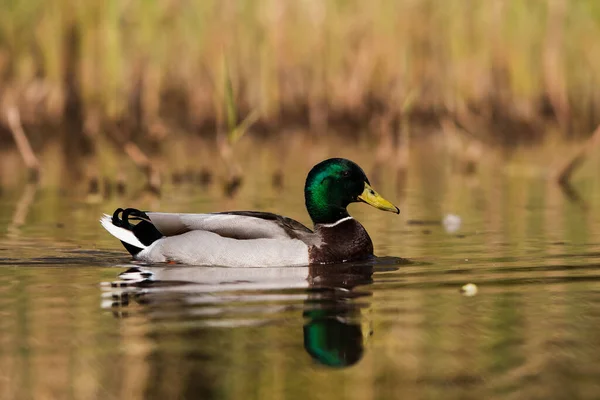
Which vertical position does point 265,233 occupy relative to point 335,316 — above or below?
above

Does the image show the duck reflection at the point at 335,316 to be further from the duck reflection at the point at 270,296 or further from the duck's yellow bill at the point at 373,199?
the duck's yellow bill at the point at 373,199

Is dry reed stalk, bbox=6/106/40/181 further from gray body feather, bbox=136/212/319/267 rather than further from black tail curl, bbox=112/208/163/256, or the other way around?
gray body feather, bbox=136/212/319/267

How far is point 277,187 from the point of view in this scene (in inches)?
534

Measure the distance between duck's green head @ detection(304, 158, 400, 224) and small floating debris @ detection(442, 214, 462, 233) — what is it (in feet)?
4.20

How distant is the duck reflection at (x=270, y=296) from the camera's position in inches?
228

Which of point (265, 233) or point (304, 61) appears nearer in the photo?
point (265, 233)

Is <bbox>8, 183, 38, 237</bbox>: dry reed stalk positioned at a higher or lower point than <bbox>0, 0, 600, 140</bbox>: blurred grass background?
lower

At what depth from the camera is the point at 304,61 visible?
56.7 ft

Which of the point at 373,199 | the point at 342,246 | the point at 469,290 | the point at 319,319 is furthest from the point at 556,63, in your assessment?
the point at 319,319

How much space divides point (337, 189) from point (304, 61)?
26.9 feet

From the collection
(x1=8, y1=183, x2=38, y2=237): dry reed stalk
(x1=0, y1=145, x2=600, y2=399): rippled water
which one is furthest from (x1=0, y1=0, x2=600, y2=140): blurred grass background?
(x1=0, y1=145, x2=600, y2=399): rippled water

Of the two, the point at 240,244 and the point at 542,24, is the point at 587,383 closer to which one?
the point at 240,244

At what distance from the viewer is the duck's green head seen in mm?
9203

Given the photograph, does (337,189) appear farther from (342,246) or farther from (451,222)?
(451,222)
